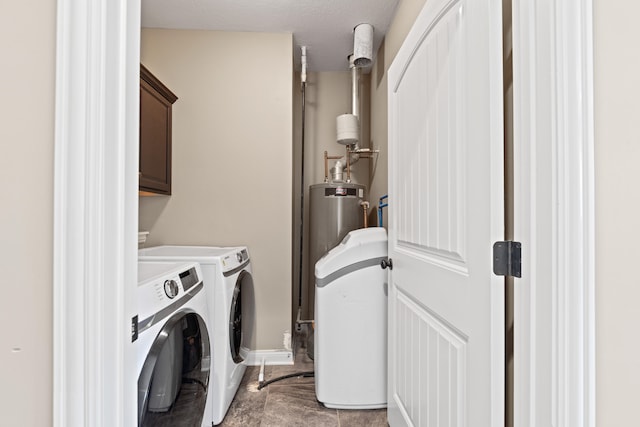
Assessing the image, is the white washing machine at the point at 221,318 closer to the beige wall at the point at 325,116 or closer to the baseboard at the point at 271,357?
the baseboard at the point at 271,357

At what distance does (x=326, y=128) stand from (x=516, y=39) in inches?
98.5

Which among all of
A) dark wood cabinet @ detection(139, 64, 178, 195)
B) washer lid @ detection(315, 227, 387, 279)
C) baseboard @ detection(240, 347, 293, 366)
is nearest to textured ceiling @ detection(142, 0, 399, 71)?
dark wood cabinet @ detection(139, 64, 178, 195)

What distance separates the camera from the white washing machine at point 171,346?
94cm

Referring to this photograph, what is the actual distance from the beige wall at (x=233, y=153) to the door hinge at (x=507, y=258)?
180 cm

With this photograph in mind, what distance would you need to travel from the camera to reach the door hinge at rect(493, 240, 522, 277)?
731mm

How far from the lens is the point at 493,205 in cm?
79

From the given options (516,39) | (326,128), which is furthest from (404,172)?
(326,128)

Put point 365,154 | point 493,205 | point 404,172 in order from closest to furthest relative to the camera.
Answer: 1. point 493,205
2. point 404,172
3. point 365,154

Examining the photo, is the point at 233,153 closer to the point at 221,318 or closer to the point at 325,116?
the point at 325,116

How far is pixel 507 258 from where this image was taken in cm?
75

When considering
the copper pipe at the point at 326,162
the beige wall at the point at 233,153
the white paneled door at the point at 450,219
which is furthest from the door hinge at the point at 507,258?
the copper pipe at the point at 326,162
